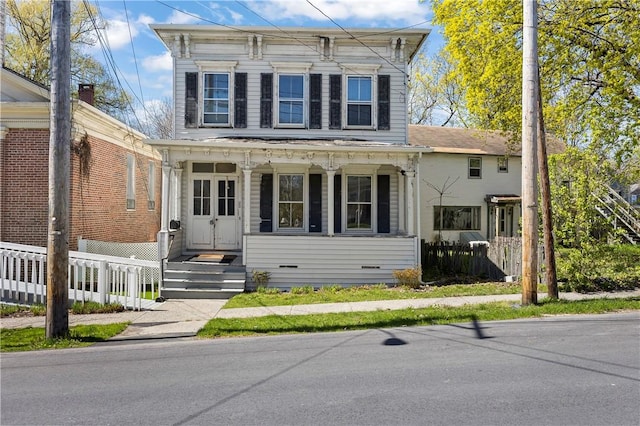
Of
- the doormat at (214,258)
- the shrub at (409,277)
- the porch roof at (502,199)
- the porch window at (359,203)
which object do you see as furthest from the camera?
the porch roof at (502,199)

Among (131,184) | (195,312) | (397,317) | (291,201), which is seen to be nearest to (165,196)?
(291,201)

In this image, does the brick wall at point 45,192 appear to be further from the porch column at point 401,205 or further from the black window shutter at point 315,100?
the porch column at point 401,205

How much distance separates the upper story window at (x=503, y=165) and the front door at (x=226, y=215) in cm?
1601

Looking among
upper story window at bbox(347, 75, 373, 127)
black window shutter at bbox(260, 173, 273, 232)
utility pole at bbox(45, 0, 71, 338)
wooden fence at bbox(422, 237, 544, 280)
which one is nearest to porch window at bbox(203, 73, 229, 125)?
black window shutter at bbox(260, 173, 273, 232)

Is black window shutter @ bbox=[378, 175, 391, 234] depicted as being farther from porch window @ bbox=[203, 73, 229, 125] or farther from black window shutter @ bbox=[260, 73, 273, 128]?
porch window @ bbox=[203, 73, 229, 125]

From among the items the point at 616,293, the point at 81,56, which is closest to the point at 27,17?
the point at 81,56

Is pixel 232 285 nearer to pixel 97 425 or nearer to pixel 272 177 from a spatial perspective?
pixel 272 177

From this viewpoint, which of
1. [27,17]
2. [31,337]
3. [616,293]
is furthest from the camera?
[27,17]

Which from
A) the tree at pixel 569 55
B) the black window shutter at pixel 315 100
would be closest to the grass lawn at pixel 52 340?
the black window shutter at pixel 315 100

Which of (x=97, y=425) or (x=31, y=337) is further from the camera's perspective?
(x=31, y=337)

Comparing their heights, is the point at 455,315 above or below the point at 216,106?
below

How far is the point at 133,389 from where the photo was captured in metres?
5.38

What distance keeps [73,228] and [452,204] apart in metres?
18.1

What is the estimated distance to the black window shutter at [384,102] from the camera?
1563 centimetres
